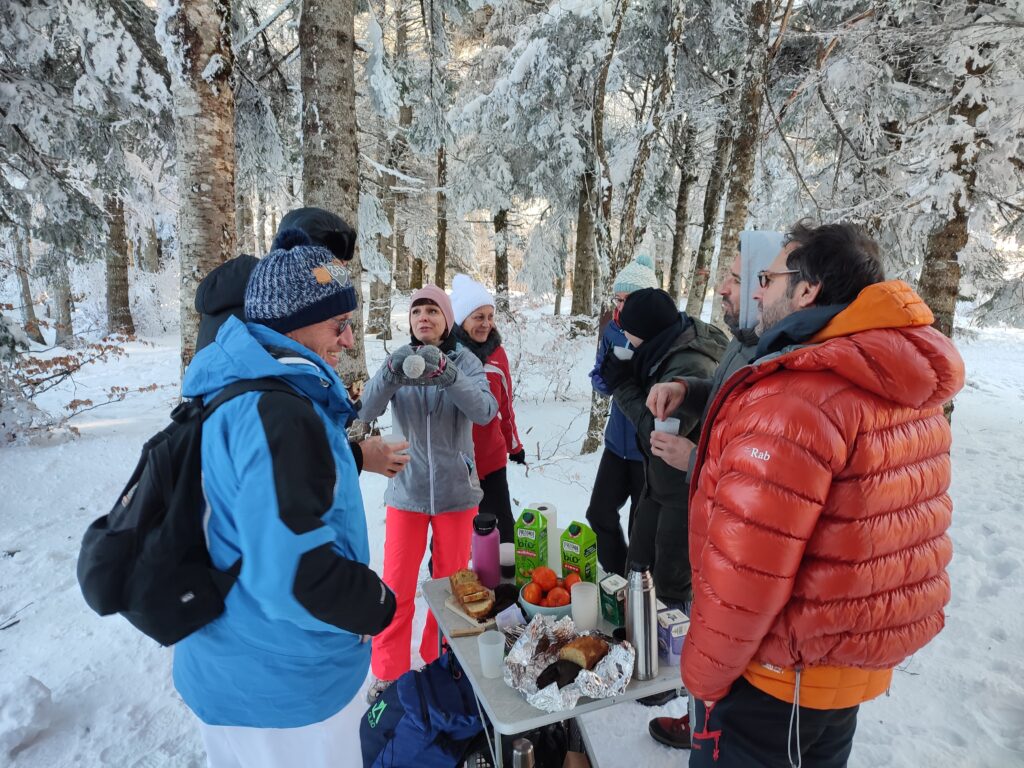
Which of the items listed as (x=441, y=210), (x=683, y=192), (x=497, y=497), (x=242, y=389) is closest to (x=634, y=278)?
(x=497, y=497)

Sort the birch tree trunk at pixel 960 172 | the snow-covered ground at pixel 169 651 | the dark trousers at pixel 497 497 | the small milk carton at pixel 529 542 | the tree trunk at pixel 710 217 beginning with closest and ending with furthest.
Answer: the small milk carton at pixel 529 542
the snow-covered ground at pixel 169 651
the dark trousers at pixel 497 497
the birch tree trunk at pixel 960 172
the tree trunk at pixel 710 217

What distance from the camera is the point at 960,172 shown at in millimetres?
5992

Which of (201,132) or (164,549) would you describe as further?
(201,132)

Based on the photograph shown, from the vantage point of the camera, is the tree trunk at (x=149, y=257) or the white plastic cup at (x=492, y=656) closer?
the white plastic cup at (x=492, y=656)

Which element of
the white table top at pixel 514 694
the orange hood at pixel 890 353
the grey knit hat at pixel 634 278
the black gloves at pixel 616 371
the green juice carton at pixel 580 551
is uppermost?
the grey knit hat at pixel 634 278

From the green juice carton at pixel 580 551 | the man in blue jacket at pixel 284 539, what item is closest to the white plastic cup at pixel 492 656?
the man in blue jacket at pixel 284 539

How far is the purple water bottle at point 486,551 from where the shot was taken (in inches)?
98.0

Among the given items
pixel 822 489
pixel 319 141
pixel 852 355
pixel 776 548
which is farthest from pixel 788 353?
pixel 319 141

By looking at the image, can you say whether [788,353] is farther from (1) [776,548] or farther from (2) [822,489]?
(1) [776,548]

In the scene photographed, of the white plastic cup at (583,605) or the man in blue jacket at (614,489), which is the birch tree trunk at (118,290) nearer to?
the man in blue jacket at (614,489)

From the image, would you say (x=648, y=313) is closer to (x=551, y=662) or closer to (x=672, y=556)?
(x=672, y=556)

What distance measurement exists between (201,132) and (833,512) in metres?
4.21

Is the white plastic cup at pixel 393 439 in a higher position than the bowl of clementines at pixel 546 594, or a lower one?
higher

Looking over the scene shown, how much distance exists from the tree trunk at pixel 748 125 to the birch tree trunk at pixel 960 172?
2.01 metres
